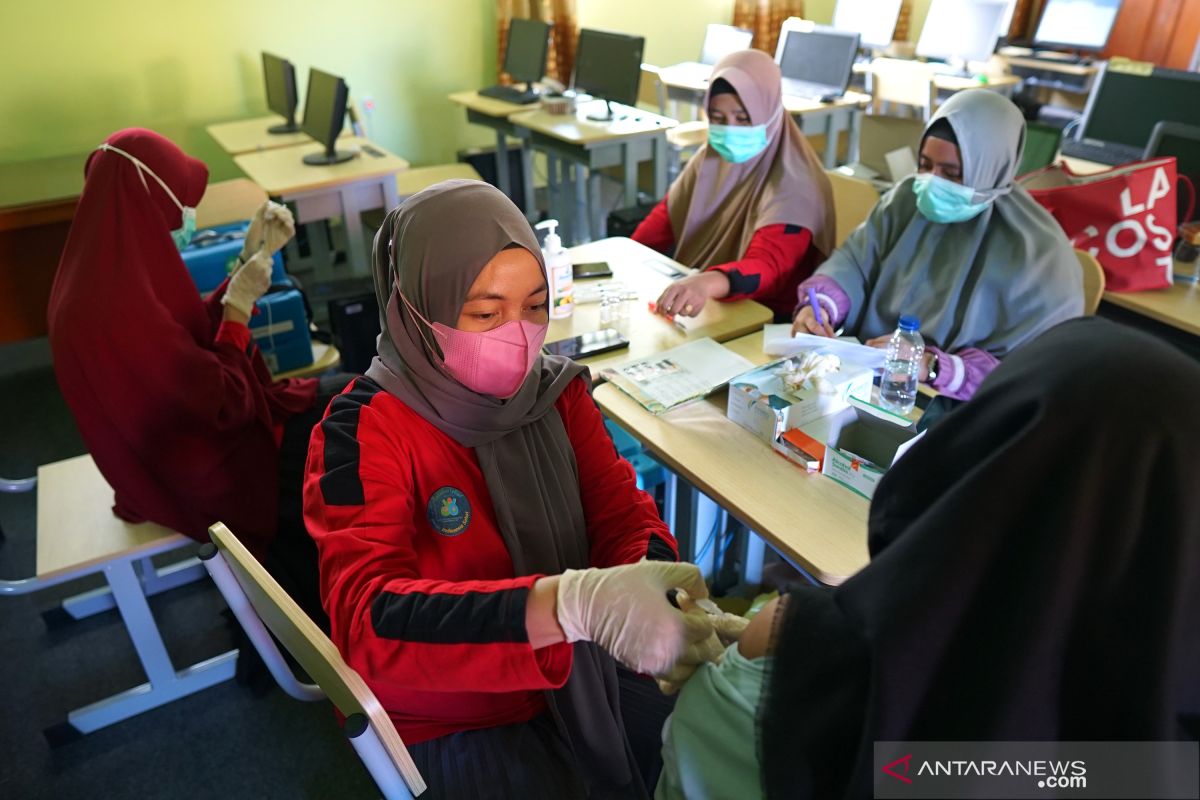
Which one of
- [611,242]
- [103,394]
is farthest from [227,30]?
[103,394]

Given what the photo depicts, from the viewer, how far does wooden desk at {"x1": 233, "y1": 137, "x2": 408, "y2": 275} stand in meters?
3.54

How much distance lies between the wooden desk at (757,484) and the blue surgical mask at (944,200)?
771 millimetres

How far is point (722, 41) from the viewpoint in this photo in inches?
215

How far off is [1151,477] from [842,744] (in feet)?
1.07

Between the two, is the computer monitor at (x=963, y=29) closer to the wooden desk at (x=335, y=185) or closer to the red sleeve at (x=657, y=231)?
the red sleeve at (x=657, y=231)

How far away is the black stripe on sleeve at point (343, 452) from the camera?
1.04 meters

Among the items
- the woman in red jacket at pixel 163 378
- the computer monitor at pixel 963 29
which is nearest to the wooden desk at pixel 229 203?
the woman in red jacket at pixel 163 378

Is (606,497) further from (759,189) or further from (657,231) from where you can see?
(657,231)

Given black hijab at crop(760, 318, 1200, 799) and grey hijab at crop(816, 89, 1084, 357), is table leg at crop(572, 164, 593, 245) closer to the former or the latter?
grey hijab at crop(816, 89, 1084, 357)

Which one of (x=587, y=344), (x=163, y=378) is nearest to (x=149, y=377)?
(x=163, y=378)

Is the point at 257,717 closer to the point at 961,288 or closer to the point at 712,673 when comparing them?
the point at 712,673

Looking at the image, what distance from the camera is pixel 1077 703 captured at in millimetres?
579

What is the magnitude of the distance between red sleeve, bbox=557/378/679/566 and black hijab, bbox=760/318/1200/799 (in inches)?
24.8

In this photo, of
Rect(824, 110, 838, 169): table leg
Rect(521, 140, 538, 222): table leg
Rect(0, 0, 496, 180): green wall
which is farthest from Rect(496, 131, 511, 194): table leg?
Rect(824, 110, 838, 169): table leg
